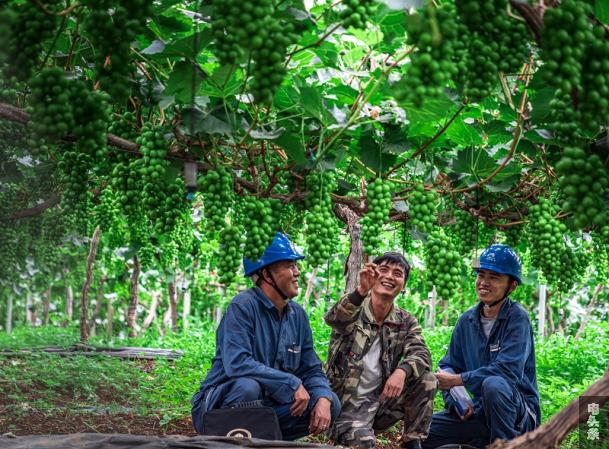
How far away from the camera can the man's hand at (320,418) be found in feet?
14.4

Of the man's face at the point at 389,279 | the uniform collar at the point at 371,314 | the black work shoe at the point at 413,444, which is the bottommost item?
the black work shoe at the point at 413,444

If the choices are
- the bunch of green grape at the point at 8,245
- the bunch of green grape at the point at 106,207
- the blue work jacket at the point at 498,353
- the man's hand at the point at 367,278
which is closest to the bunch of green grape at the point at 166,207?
the man's hand at the point at 367,278

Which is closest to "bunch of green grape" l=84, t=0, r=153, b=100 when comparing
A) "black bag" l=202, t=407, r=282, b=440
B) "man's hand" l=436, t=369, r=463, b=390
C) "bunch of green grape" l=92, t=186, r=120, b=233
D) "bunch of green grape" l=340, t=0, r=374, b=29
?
"bunch of green grape" l=340, t=0, r=374, b=29

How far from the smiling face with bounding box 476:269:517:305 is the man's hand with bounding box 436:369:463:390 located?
0.52 metres

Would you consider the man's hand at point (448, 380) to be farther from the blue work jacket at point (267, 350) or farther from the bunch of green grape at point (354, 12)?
the bunch of green grape at point (354, 12)

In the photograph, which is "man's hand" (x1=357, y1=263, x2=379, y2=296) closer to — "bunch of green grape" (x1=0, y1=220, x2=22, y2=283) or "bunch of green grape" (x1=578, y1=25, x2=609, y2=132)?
"bunch of green grape" (x1=578, y1=25, x2=609, y2=132)

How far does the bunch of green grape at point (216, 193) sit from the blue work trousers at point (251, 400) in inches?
45.3

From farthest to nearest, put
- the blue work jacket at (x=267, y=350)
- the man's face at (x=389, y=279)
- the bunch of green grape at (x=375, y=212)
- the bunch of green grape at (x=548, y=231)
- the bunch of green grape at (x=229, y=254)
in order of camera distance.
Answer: the man's face at (x=389, y=279) < the blue work jacket at (x=267, y=350) < the bunch of green grape at (x=548, y=231) < the bunch of green grape at (x=375, y=212) < the bunch of green grape at (x=229, y=254)

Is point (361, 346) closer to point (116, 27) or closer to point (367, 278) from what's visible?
point (367, 278)

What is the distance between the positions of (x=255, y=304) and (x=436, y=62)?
2.73m

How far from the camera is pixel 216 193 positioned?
11.4ft

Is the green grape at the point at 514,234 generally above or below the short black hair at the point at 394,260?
above

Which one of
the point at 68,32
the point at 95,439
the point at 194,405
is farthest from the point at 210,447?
the point at 68,32

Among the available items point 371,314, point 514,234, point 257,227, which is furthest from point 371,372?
point 257,227
